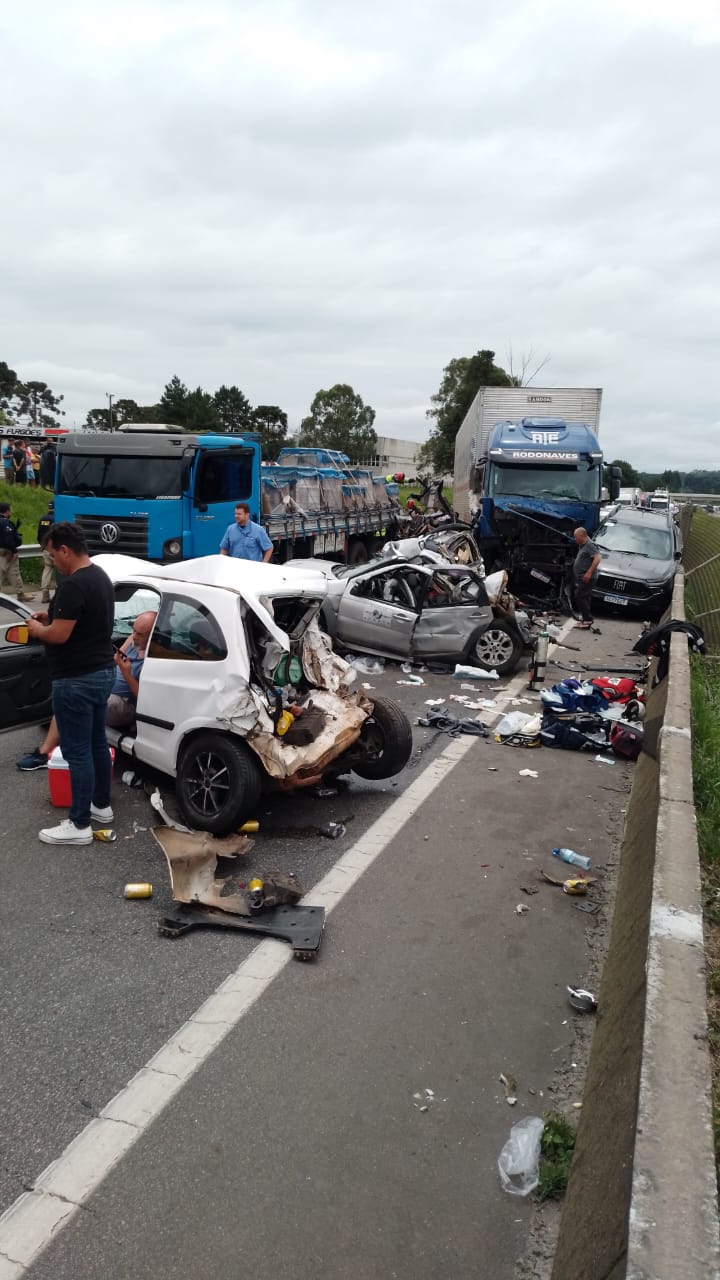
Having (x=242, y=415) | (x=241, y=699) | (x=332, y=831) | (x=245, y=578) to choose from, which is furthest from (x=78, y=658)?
(x=242, y=415)

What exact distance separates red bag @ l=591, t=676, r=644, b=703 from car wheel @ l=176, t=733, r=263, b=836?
17.2ft

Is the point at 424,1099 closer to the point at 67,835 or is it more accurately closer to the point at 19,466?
the point at 67,835

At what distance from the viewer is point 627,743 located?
8.17m

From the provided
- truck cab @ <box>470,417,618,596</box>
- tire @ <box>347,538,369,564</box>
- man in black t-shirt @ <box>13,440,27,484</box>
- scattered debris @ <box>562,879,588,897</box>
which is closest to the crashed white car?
scattered debris @ <box>562,879,588,897</box>

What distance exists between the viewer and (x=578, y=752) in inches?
328

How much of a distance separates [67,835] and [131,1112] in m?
2.49

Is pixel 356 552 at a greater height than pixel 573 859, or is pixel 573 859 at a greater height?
pixel 356 552

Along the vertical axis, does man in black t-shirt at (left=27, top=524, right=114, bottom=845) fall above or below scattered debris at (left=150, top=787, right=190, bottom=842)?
above

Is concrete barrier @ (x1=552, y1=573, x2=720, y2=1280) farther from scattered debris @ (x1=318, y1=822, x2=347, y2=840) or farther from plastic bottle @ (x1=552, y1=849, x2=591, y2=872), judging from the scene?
scattered debris @ (x1=318, y1=822, x2=347, y2=840)

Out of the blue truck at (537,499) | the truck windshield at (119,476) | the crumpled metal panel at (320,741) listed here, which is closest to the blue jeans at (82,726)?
the crumpled metal panel at (320,741)

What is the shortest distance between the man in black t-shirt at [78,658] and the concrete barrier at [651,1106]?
327 centimetres

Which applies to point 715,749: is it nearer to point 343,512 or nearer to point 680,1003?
point 680,1003

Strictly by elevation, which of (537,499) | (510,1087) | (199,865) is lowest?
(510,1087)

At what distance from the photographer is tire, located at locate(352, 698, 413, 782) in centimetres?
654
